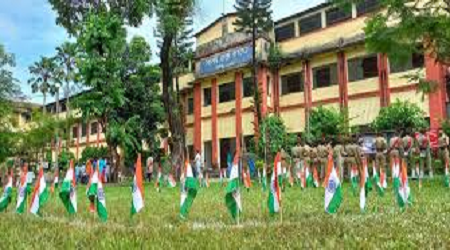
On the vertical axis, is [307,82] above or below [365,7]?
below

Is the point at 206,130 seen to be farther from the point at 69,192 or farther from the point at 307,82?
the point at 69,192

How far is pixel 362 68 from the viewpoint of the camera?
3038 centimetres

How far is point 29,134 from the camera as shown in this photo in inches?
2069

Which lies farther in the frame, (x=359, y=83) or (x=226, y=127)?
(x=226, y=127)

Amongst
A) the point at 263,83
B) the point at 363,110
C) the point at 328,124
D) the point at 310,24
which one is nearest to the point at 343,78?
the point at 363,110

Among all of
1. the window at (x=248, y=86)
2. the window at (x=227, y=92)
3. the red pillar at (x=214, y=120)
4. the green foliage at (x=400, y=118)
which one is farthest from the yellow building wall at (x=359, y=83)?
the red pillar at (x=214, y=120)

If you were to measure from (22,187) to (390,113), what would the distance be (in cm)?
1862

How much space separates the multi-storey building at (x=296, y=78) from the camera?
29.0 m

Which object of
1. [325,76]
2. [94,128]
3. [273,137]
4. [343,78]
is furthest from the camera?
[94,128]

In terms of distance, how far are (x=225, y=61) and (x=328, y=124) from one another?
33.4ft

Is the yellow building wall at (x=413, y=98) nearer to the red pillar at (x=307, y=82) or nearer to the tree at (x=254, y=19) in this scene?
the red pillar at (x=307, y=82)

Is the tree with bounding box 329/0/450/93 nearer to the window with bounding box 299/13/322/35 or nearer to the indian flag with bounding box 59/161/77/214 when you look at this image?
the indian flag with bounding box 59/161/77/214

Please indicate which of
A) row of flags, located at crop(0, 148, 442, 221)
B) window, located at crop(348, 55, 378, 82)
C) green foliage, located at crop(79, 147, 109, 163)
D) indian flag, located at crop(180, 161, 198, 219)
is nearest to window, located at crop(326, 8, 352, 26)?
window, located at crop(348, 55, 378, 82)

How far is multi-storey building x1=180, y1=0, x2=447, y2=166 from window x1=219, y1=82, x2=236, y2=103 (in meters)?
0.07
